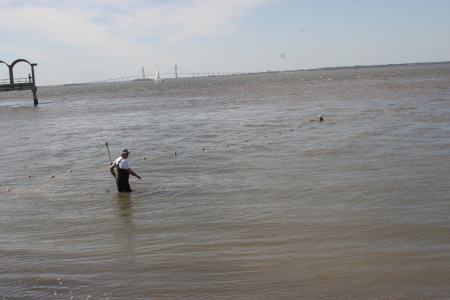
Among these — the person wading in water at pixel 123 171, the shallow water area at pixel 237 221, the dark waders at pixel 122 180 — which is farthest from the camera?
the dark waders at pixel 122 180

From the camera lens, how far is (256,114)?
28.6 m

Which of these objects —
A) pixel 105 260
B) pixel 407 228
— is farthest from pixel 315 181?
pixel 105 260

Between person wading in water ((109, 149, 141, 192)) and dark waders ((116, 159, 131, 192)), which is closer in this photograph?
person wading in water ((109, 149, 141, 192))

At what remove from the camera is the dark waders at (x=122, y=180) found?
410 inches

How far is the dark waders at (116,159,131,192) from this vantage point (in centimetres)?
1042

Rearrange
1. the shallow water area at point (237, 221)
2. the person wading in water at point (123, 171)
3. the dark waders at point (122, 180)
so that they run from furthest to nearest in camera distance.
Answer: the dark waders at point (122, 180) < the person wading in water at point (123, 171) < the shallow water area at point (237, 221)

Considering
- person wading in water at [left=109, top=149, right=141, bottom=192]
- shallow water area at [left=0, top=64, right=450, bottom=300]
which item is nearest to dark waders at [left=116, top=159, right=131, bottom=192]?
person wading in water at [left=109, top=149, right=141, bottom=192]

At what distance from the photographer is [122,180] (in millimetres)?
10484

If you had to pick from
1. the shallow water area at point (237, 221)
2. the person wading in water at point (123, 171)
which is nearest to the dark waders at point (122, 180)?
the person wading in water at point (123, 171)

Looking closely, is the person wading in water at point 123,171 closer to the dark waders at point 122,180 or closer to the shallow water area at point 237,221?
the dark waders at point 122,180

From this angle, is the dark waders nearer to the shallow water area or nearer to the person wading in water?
the person wading in water

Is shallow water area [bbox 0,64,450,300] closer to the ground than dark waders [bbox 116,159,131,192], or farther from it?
closer to the ground

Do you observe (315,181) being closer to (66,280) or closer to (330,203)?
(330,203)

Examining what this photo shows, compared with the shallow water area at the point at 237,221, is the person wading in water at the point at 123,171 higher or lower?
higher
